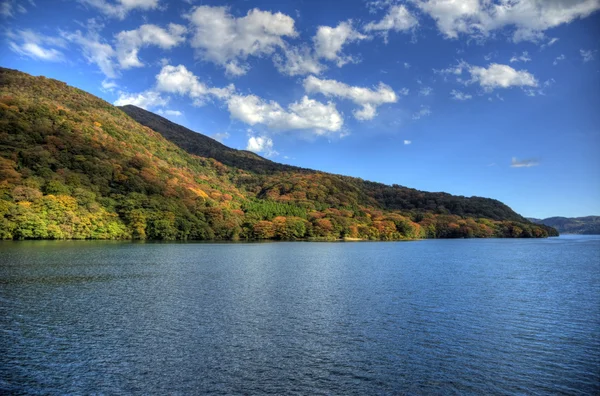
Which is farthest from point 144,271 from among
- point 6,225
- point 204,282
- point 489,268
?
point 6,225

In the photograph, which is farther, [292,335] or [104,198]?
[104,198]

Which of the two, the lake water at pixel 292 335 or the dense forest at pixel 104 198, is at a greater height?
the dense forest at pixel 104 198

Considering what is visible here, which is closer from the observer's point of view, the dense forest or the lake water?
the lake water

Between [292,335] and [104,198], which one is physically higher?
[104,198]

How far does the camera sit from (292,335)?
2116cm

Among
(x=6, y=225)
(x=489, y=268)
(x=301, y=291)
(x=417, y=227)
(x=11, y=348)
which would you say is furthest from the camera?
(x=417, y=227)

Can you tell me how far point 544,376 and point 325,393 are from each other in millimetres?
9735

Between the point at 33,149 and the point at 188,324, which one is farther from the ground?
the point at 33,149

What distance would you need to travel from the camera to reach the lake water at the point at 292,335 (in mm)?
15148

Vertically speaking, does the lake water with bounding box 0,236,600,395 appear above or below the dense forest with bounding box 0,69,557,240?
below

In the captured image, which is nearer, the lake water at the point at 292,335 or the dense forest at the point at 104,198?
the lake water at the point at 292,335

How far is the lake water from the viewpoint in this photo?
1515cm

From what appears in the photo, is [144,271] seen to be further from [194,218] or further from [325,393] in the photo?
[194,218]

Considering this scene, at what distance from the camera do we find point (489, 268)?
5372 cm
